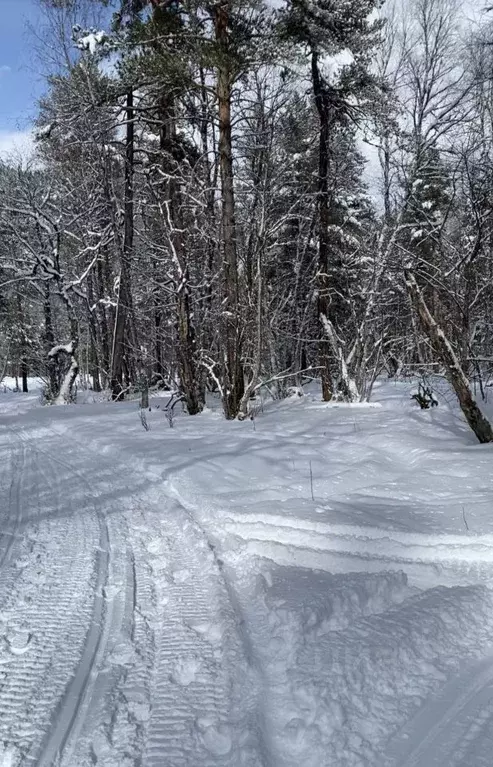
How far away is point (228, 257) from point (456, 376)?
5.01 metres

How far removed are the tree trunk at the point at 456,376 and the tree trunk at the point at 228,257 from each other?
386cm

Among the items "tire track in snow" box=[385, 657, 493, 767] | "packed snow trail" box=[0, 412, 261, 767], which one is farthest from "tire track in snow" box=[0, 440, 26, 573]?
"tire track in snow" box=[385, 657, 493, 767]

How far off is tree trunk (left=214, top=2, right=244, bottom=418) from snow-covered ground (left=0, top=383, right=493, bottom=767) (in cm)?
392

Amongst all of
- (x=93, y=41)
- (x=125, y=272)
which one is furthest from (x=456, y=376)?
(x=93, y=41)

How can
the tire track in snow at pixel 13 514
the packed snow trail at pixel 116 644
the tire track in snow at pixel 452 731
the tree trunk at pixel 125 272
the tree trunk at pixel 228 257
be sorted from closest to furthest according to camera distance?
the tire track in snow at pixel 452 731, the packed snow trail at pixel 116 644, the tire track in snow at pixel 13 514, the tree trunk at pixel 228 257, the tree trunk at pixel 125 272

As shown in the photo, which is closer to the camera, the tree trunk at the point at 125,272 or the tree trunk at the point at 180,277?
the tree trunk at the point at 180,277

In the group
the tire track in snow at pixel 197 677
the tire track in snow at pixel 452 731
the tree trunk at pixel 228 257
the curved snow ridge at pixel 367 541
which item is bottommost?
the tire track in snow at pixel 452 731

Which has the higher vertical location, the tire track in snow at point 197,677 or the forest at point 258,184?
the forest at point 258,184

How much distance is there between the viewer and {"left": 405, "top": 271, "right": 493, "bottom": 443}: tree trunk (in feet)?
21.9

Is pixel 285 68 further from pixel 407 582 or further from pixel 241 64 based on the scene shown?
pixel 407 582

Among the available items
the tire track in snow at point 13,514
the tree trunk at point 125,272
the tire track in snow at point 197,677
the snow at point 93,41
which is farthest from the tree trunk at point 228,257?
the tire track in snow at point 197,677

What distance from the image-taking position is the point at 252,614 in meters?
3.04

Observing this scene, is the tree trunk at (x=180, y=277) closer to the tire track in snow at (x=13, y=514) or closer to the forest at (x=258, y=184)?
the forest at (x=258, y=184)

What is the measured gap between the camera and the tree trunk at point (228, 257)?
9.50 meters
